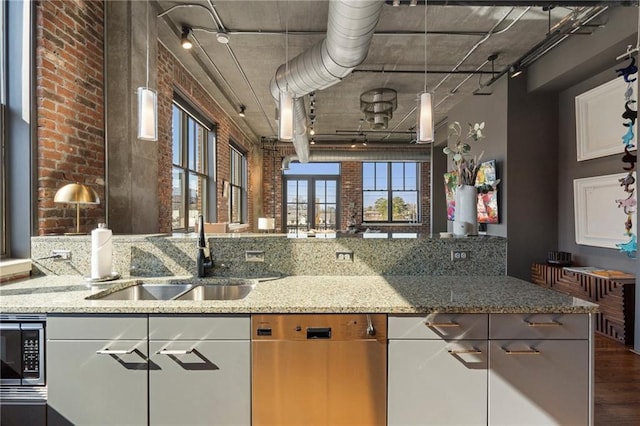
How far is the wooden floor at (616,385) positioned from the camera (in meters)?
2.24

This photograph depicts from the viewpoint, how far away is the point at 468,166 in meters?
2.44

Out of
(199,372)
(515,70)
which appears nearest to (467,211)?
(199,372)

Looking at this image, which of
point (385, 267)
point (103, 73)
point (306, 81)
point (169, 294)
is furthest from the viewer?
point (306, 81)

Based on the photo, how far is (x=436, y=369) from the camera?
1.61 metres

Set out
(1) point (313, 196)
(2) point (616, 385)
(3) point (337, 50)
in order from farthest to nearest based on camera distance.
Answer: (1) point (313, 196)
(3) point (337, 50)
(2) point (616, 385)

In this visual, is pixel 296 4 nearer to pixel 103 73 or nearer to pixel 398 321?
pixel 103 73

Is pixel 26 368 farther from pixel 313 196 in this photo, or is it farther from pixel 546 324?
pixel 313 196

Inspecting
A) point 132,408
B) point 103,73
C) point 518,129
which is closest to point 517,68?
point 518,129

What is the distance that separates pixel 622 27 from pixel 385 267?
11.1 ft

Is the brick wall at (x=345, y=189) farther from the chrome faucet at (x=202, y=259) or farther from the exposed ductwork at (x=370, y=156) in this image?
the chrome faucet at (x=202, y=259)

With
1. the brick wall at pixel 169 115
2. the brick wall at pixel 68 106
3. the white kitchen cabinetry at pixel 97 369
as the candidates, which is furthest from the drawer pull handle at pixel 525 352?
the brick wall at pixel 169 115

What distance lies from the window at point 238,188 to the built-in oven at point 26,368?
18.3 feet

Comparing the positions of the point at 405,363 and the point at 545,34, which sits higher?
Answer: the point at 545,34

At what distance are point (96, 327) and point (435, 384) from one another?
5.28 feet
